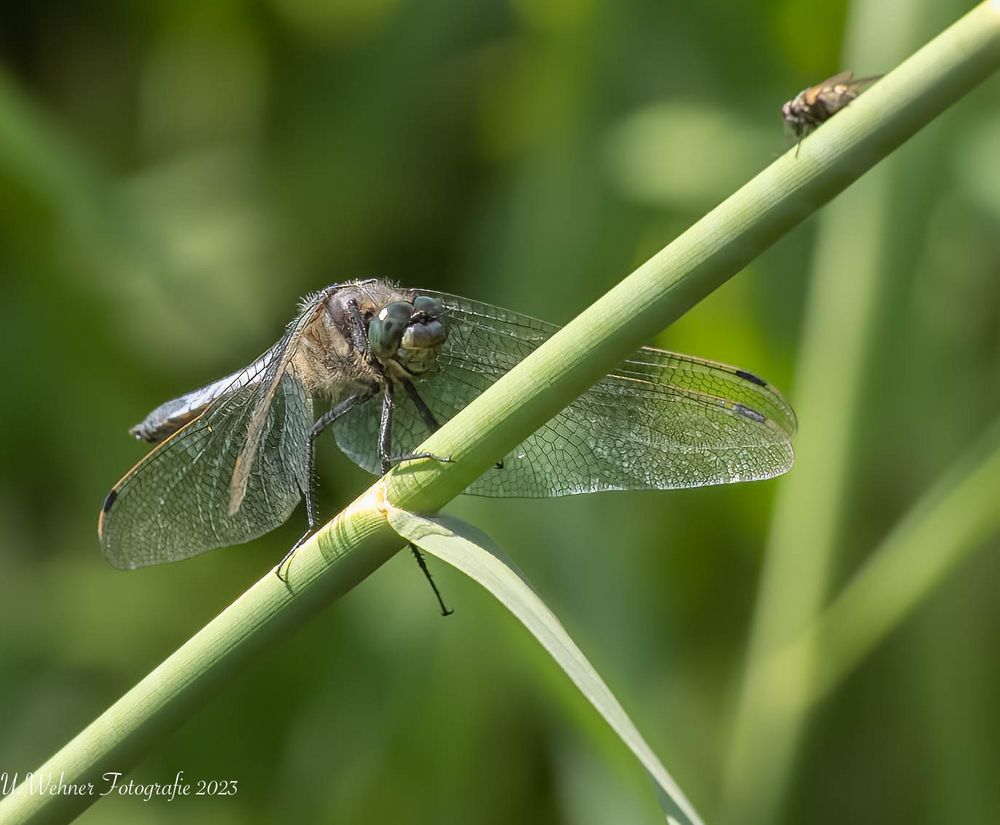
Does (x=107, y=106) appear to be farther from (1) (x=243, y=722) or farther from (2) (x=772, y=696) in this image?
(2) (x=772, y=696)

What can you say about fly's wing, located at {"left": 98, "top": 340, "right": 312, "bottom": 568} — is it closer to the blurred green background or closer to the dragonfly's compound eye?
the dragonfly's compound eye

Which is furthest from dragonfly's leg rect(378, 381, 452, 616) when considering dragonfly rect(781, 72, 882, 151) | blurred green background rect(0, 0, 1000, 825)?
dragonfly rect(781, 72, 882, 151)

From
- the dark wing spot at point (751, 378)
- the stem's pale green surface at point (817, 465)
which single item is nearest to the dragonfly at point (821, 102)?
the dark wing spot at point (751, 378)

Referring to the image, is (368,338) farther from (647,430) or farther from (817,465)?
(817,465)

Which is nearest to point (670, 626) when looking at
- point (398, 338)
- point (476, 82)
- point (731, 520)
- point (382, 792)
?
point (731, 520)

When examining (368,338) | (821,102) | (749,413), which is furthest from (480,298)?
(821,102)

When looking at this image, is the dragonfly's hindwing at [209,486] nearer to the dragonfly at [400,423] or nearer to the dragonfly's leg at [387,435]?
the dragonfly at [400,423]

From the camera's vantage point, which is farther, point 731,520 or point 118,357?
point 118,357
